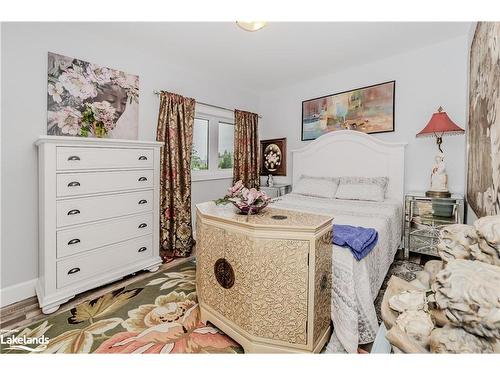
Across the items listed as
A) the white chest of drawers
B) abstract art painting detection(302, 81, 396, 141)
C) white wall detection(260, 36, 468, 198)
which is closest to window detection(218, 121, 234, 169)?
abstract art painting detection(302, 81, 396, 141)

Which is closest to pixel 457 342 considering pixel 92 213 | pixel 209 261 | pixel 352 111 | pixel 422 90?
pixel 209 261

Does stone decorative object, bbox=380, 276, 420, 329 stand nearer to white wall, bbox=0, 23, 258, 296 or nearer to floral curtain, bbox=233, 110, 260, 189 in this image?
white wall, bbox=0, 23, 258, 296

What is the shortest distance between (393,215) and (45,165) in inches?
123

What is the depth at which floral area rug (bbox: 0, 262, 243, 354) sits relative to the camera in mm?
1568

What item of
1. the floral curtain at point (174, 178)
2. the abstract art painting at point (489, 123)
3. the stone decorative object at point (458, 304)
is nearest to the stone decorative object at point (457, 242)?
the stone decorative object at point (458, 304)

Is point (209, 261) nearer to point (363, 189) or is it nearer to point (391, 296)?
point (391, 296)

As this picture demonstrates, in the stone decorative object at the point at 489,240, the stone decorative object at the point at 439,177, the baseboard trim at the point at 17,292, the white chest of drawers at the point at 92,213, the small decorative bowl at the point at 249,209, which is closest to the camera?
the stone decorative object at the point at 489,240

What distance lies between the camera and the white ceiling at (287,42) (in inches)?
97.7

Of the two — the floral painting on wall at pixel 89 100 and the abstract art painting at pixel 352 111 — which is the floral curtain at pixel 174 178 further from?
the abstract art painting at pixel 352 111

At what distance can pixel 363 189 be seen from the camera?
10.1 feet

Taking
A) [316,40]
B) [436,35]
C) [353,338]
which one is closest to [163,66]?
[316,40]

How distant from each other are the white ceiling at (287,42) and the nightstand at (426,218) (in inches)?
69.6

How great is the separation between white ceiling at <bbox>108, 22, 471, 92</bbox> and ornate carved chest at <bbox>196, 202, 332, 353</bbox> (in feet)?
6.83
